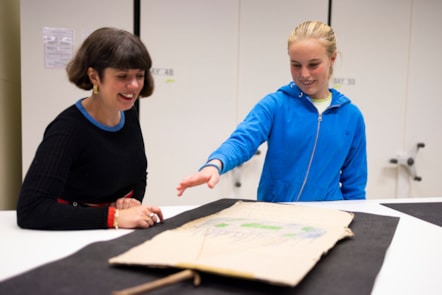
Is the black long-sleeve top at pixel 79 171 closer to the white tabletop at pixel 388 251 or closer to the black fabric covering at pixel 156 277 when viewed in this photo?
the white tabletop at pixel 388 251

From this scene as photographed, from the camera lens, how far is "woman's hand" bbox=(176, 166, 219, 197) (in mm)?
936

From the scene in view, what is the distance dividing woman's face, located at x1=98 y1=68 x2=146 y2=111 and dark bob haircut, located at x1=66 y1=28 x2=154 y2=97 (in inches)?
0.6

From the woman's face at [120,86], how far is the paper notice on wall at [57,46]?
47.3 inches

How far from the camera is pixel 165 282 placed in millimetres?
559

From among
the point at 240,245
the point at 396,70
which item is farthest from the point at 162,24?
the point at 240,245

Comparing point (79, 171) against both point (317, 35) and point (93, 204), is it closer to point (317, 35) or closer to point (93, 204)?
point (93, 204)

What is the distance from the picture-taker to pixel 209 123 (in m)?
2.30

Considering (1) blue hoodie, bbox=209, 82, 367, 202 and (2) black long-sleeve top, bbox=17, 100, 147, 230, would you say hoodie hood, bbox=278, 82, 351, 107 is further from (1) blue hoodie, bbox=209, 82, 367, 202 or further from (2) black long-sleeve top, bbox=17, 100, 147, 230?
(2) black long-sleeve top, bbox=17, 100, 147, 230

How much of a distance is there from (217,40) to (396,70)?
3.93 feet

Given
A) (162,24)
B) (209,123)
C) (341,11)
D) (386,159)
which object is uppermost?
(341,11)

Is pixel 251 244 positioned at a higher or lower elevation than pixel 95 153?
lower

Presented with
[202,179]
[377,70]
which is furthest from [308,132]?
[377,70]

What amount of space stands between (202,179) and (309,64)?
61 centimetres

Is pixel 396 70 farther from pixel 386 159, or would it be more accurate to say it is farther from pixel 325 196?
pixel 325 196
